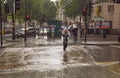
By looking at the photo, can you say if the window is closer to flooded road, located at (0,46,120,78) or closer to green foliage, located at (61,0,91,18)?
green foliage, located at (61,0,91,18)

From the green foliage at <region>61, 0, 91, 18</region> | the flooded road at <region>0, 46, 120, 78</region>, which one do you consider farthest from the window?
the flooded road at <region>0, 46, 120, 78</region>

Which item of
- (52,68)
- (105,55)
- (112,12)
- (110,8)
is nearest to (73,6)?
A: (110,8)

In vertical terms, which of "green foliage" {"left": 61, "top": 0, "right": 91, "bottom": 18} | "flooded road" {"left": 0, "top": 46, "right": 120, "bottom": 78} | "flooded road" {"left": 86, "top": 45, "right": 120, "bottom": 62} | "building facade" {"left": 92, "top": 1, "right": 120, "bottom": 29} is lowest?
"flooded road" {"left": 0, "top": 46, "right": 120, "bottom": 78}

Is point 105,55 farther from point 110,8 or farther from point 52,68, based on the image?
point 110,8

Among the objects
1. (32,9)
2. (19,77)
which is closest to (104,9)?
(32,9)

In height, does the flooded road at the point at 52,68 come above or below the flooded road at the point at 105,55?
below

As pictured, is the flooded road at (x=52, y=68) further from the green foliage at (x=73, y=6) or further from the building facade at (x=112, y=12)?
the green foliage at (x=73, y=6)

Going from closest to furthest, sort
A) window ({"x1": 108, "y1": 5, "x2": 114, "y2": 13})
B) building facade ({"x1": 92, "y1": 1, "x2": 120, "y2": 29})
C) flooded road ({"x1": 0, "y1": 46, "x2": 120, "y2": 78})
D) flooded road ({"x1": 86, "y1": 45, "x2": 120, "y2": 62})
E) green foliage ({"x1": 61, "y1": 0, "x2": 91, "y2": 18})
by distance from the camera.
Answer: flooded road ({"x1": 0, "y1": 46, "x2": 120, "y2": 78}) → flooded road ({"x1": 86, "y1": 45, "x2": 120, "y2": 62}) → building facade ({"x1": 92, "y1": 1, "x2": 120, "y2": 29}) → window ({"x1": 108, "y1": 5, "x2": 114, "y2": 13}) → green foliage ({"x1": 61, "y1": 0, "x2": 91, "y2": 18})

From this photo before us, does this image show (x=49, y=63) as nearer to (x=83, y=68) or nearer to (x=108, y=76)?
(x=83, y=68)

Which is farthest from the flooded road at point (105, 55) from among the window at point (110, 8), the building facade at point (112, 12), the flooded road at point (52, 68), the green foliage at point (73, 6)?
the green foliage at point (73, 6)

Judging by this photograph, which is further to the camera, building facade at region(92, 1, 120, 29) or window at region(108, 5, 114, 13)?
window at region(108, 5, 114, 13)

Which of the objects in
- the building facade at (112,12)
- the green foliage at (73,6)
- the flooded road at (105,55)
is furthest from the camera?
the green foliage at (73,6)

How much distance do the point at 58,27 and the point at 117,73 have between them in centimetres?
3657

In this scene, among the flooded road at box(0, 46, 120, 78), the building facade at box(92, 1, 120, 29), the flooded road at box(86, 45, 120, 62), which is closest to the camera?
the flooded road at box(0, 46, 120, 78)
